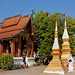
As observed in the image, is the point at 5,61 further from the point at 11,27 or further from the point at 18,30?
the point at 11,27

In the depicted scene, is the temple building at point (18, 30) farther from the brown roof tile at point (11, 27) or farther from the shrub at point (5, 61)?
the shrub at point (5, 61)

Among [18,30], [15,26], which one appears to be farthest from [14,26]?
[18,30]

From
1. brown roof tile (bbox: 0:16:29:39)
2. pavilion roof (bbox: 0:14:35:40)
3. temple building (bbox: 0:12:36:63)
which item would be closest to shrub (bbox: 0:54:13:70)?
pavilion roof (bbox: 0:14:35:40)

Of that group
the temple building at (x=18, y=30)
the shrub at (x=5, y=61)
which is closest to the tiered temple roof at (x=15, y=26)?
the temple building at (x=18, y=30)

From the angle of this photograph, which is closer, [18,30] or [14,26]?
[18,30]

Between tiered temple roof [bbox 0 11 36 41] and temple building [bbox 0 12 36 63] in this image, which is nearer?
tiered temple roof [bbox 0 11 36 41]

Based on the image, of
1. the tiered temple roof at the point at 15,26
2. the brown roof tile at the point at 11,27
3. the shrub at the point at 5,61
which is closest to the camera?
the shrub at the point at 5,61

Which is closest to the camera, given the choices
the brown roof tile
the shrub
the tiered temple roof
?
the shrub

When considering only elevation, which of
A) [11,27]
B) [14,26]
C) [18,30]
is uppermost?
[14,26]

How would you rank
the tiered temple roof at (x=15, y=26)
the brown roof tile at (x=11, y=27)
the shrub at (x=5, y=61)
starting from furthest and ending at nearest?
the brown roof tile at (x=11, y=27)
the tiered temple roof at (x=15, y=26)
the shrub at (x=5, y=61)

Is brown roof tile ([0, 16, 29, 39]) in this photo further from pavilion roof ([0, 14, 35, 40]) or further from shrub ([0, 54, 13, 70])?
shrub ([0, 54, 13, 70])

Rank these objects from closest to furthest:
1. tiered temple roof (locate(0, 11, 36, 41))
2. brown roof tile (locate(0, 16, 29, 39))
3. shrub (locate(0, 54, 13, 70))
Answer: shrub (locate(0, 54, 13, 70)), tiered temple roof (locate(0, 11, 36, 41)), brown roof tile (locate(0, 16, 29, 39))

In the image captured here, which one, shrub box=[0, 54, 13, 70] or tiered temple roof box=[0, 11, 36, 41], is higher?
tiered temple roof box=[0, 11, 36, 41]

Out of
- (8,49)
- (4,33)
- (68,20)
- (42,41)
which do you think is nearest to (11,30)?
(4,33)
